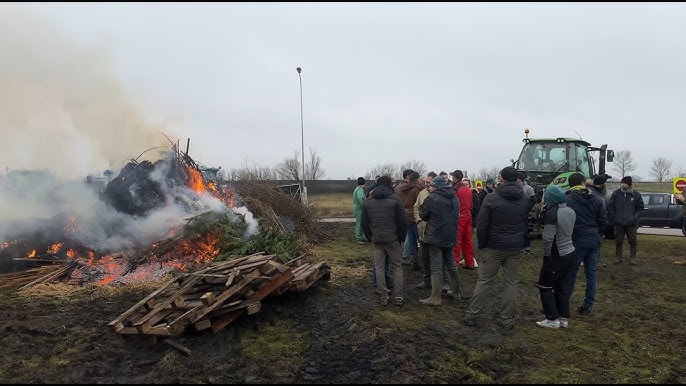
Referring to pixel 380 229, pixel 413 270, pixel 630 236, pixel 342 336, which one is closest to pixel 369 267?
pixel 413 270

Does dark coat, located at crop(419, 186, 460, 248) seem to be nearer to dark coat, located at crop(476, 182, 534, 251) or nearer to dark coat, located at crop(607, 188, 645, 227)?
dark coat, located at crop(476, 182, 534, 251)

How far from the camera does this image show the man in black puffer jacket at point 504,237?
5.77 m

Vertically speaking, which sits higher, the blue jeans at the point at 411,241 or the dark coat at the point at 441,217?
the dark coat at the point at 441,217

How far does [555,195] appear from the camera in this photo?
5840 millimetres

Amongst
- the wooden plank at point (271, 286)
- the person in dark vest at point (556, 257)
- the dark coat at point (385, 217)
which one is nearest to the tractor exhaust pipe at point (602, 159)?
the person in dark vest at point (556, 257)

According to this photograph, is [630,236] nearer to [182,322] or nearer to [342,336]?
[342,336]

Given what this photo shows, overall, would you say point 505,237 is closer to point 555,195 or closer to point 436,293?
point 555,195

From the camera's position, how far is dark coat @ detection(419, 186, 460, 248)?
272 inches

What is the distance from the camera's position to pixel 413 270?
30.7 ft

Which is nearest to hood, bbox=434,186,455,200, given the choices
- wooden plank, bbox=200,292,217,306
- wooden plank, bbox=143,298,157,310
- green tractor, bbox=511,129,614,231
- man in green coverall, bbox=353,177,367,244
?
wooden plank, bbox=200,292,217,306

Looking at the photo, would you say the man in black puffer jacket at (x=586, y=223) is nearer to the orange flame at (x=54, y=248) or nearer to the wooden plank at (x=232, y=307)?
the wooden plank at (x=232, y=307)

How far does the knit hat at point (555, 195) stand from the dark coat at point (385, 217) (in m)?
2.08

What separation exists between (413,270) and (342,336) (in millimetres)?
4094

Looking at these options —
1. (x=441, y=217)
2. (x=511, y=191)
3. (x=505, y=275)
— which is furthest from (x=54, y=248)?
(x=511, y=191)
